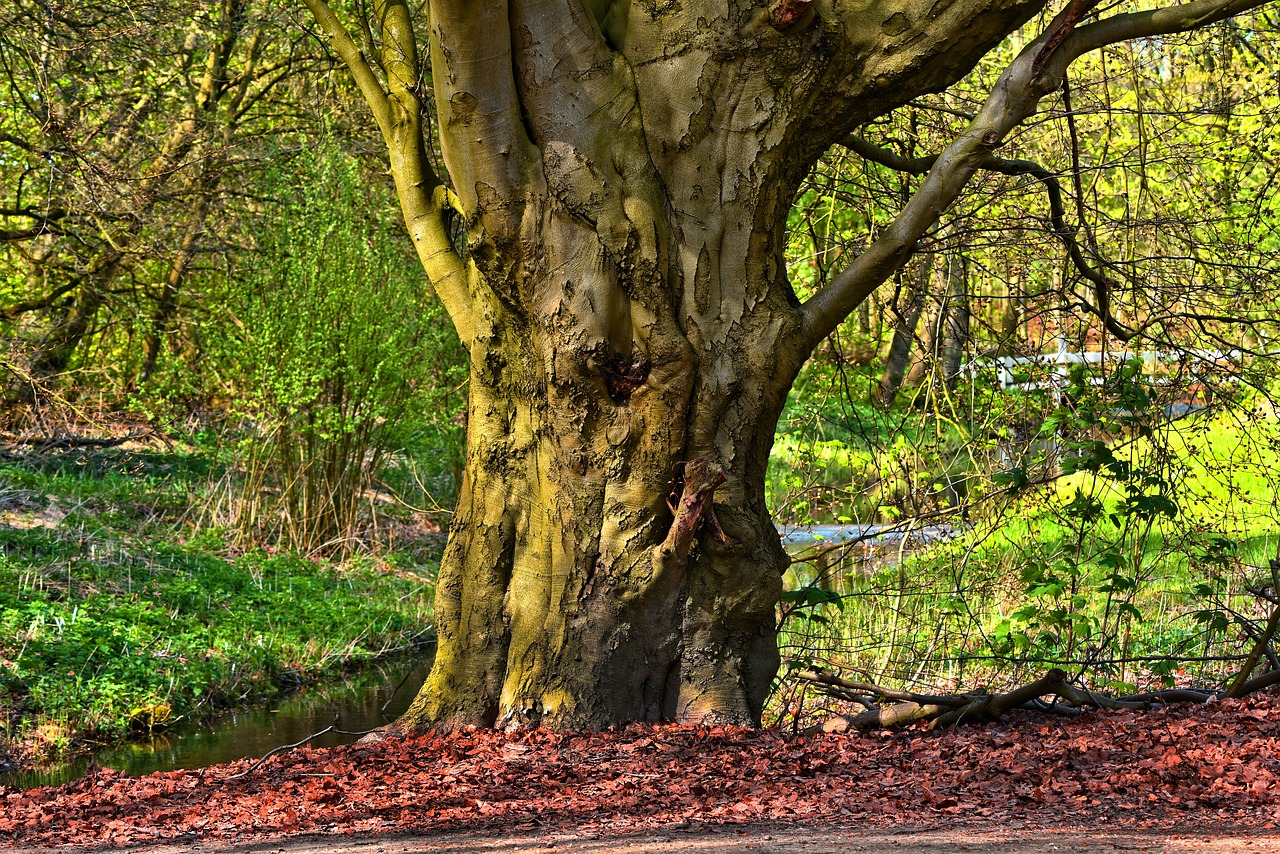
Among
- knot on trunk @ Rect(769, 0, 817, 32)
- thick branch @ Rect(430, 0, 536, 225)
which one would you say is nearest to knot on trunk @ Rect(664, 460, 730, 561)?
thick branch @ Rect(430, 0, 536, 225)

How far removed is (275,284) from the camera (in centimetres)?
1124

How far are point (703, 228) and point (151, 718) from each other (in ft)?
18.3

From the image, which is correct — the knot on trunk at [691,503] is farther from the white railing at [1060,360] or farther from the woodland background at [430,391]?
the white railing at [1060,360]

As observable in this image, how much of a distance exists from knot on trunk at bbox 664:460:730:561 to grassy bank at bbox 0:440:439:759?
4937 mm

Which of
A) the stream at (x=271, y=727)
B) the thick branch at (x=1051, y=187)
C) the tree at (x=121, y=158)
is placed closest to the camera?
the thick branch at (x=1051, y=187)

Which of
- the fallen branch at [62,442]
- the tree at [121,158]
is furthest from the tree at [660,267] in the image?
the fallen branch at [62,442]

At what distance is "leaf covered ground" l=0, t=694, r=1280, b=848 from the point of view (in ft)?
12.2

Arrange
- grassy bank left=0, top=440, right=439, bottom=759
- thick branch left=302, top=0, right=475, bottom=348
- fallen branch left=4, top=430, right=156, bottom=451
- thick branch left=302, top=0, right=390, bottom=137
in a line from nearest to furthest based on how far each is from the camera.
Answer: thick branch left=302, top=0, right=475, bottom=348 → thick branch left=302, top=0, right=390, bottom=137 → grassy bank left=0, top=440, right=439, bottom=759 → fallen branch left=4, top=430, right=156, bottom=451

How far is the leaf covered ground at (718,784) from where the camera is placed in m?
3.72

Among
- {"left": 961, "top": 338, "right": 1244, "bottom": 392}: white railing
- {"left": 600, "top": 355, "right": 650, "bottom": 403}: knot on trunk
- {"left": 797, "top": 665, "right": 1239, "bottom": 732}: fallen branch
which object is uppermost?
{"left": 961, "top": 338, "right": 1244, "bottom": 392}: white railing

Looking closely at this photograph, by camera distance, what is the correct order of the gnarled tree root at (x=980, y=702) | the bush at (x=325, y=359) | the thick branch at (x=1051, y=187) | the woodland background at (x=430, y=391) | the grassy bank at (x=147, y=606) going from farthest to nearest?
the bush at (x=325, y=359) → the grassy bank at (x=147, y=606) → the woodland background at (x=430, y=391) → the thick branch at (x=1051, y=187) → the gnarled tree root at (x=980, y=702)

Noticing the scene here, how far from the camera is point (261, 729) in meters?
8.00

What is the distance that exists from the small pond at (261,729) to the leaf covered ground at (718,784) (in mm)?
2431

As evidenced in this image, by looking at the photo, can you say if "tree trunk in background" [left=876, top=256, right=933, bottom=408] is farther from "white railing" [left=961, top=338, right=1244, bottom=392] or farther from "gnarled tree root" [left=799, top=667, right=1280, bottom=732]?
"gnarled tree root" [left=799, top=667, right=1280, bottom=732]
